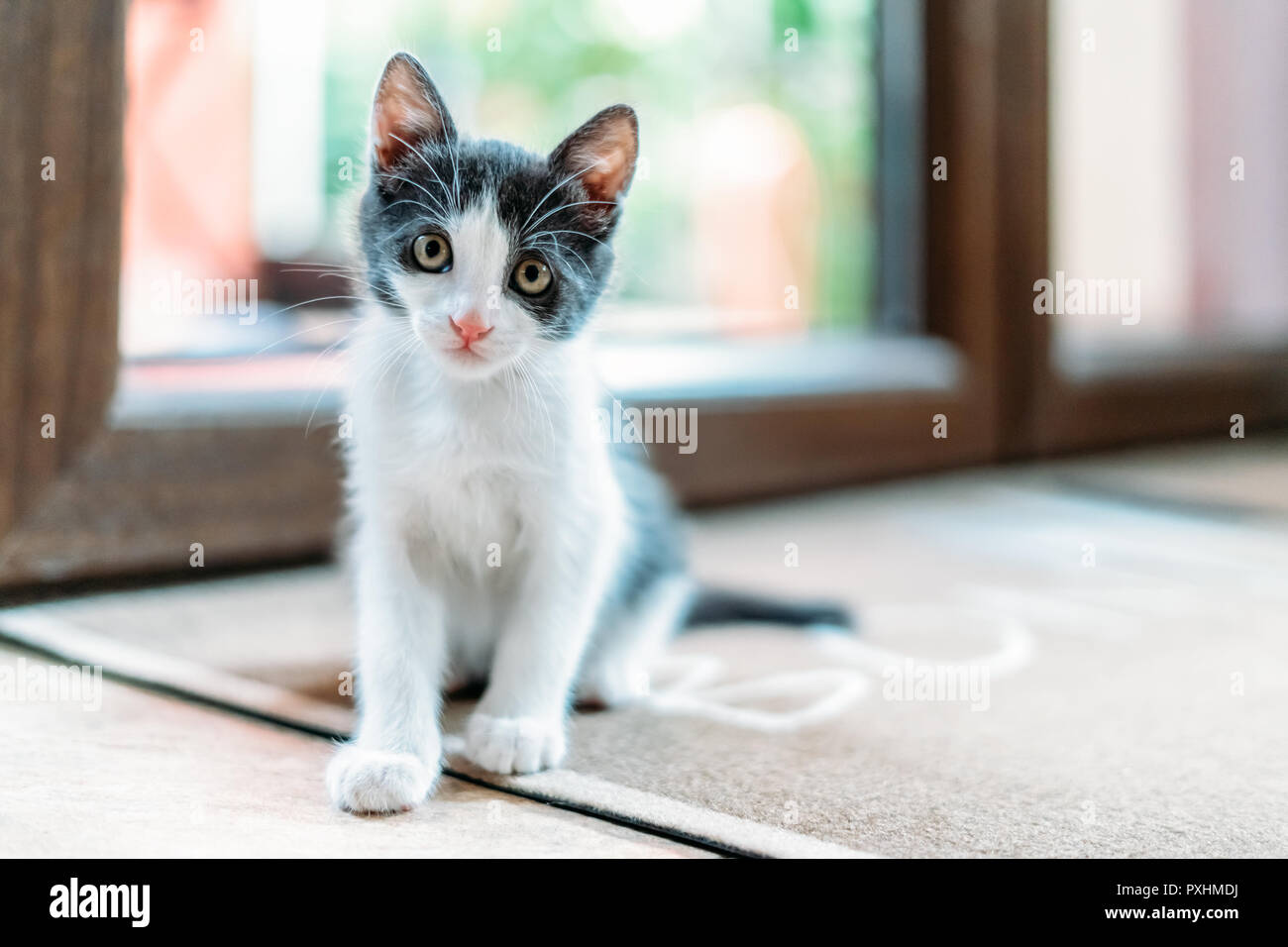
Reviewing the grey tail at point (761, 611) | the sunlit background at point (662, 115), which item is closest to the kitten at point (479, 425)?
the grey tail at point (761, 611)

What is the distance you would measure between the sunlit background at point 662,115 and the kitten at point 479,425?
4.74ft

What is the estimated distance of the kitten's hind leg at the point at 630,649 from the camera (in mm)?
1183

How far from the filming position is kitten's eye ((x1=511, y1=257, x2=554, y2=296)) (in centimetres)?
98

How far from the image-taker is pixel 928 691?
1230mm

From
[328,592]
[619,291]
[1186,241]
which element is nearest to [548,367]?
[619,291]

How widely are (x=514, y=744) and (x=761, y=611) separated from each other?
61 cm

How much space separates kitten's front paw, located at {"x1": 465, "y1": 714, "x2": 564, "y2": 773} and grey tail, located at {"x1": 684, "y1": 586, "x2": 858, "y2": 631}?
1.66 ft

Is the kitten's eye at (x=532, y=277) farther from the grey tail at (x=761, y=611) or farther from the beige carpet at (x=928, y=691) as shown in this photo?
the grey tail at (x=761, y=611)

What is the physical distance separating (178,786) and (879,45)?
7.52 feet

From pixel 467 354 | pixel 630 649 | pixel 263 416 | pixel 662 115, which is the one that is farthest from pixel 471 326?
pixel 662 115

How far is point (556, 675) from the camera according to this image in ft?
3.39

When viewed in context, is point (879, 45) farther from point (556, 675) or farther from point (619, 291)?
point (556, 675)

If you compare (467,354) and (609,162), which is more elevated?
(609,162)

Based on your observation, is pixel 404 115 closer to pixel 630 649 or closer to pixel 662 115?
pixel 630 649
